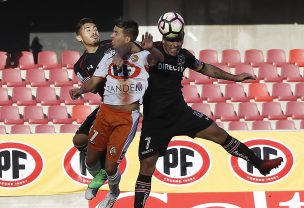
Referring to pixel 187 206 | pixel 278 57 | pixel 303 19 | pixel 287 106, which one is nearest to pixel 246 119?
pixel 287 106

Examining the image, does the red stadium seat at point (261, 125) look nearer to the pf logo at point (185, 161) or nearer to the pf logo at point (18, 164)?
the pf logo at point (185, 161)

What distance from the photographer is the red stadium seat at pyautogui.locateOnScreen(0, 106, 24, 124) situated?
604 inches

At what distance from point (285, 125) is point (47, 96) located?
4.77 meters

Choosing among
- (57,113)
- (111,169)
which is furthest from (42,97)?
(111,169)

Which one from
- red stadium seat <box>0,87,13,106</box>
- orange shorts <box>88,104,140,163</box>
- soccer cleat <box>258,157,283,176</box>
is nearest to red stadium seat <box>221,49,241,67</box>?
red stadium seat <box>0,87,13,106</box>

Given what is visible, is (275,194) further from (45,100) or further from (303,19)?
(303,19)

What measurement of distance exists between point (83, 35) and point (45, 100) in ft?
22.9

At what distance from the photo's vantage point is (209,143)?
11.4 metres

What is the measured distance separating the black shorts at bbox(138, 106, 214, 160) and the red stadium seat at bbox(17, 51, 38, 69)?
906 cm

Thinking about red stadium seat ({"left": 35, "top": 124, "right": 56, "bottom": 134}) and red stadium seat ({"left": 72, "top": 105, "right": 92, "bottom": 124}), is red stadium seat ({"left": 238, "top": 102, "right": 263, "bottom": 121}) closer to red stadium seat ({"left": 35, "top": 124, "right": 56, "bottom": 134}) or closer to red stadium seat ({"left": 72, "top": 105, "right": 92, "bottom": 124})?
red stadium seat ({"left": 72, "top": 105, "right": 92, "bottom": 124})

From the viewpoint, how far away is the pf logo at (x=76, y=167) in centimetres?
1138

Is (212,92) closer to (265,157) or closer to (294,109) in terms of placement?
(294,109)

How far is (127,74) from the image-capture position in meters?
8.61

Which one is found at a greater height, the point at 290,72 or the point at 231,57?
the point at 231,57
